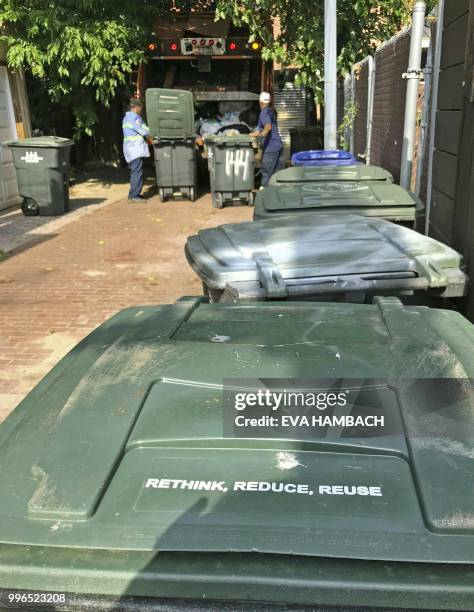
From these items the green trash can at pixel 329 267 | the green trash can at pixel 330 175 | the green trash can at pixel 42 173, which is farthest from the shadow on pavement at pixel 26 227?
the green trash can at pixel 329 267

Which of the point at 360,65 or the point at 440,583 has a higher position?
the point at 360,65

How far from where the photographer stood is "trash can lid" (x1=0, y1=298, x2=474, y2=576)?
1191mm

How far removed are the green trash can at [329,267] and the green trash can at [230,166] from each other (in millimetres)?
7792

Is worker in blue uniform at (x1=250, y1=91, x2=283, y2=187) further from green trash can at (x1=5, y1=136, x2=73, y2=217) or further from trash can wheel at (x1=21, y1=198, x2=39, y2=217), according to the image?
trash can wheel at (x1=21, y1=198, x2=39, y2=217)

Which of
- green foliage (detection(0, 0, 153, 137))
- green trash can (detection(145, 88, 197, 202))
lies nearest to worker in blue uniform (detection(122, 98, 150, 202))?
green trash can (detection(145, 88, 197, 202))

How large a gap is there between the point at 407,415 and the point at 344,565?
47 cm

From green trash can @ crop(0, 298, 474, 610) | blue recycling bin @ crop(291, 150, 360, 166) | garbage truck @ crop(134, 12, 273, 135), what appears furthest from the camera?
garbage truck @ crop(134, 12, 273, 135)

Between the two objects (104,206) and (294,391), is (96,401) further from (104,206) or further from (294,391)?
(104,206)

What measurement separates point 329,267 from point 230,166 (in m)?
8.25

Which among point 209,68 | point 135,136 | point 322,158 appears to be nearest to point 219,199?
point 135,136

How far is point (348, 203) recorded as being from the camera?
418cm

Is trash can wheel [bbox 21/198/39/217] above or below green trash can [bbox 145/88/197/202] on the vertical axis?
below

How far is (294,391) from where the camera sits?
5.24 feet

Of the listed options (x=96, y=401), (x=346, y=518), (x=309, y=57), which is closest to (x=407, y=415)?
(x=346, y=518)
